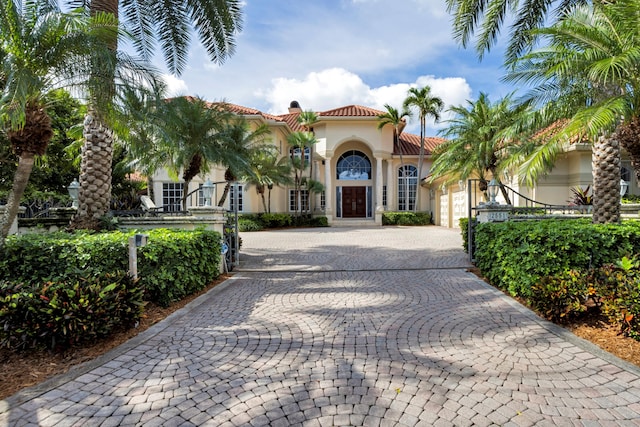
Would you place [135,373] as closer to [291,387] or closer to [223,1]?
[291,387]

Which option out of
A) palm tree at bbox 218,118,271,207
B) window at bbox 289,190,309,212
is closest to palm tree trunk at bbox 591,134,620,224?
palm tree at bbox 218,118,271,207

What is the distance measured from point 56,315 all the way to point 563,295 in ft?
19.9

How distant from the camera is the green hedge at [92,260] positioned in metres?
5.23

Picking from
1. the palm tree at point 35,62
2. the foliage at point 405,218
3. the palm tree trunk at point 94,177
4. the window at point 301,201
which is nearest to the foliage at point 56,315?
the palm tree at point 35,62

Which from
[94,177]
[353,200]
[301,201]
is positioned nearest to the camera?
[94,177]

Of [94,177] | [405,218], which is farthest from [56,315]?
[405,218]

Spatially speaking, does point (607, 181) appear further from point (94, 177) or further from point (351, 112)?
point (351, 112)

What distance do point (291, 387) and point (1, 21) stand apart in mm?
6344

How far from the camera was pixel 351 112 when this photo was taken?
85.3 ft

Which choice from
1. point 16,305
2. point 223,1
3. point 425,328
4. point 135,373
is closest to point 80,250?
point 16,305

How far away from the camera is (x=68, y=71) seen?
550cm

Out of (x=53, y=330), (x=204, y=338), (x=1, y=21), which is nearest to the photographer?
(x=53, y=330)

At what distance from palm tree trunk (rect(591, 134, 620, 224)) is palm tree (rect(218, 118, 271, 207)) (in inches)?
418

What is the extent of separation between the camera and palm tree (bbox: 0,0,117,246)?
468cm
